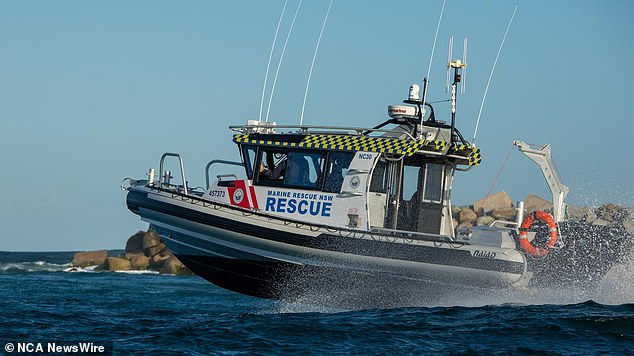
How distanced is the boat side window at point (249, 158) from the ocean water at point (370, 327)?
207 cm

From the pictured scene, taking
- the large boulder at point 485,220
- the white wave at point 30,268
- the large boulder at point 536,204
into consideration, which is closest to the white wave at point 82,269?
the white wave at point 30,268

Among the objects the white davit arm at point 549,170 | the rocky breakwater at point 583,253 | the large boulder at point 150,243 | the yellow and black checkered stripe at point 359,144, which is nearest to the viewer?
the rocky breakwater at point 583,253

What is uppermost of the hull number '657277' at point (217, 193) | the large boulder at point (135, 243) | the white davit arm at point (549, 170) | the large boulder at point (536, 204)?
the white davit arm at point (549, 170)

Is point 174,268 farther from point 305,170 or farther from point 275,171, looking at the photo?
point 305,170

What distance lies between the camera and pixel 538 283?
13.7 meters

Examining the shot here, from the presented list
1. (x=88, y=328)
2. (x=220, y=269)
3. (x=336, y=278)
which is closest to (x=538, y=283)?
(x=336, y=278)

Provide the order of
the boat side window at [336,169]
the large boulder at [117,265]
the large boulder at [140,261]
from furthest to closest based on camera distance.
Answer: the large boulder at [117,265] < the large boulder at [140,261] < the boat side window at [336,169]

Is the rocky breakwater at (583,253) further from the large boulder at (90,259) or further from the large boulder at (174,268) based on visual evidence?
the large boulder at (90,259)

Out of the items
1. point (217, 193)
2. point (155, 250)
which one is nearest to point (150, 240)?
point (155, 250)

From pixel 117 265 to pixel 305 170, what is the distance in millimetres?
20634

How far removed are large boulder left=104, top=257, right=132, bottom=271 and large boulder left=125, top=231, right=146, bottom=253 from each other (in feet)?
8.29

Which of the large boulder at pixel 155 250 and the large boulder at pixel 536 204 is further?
the large boulder at pixel 155 250

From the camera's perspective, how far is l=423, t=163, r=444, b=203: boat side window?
1461 centimetres

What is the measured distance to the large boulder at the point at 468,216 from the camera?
1236 inches
